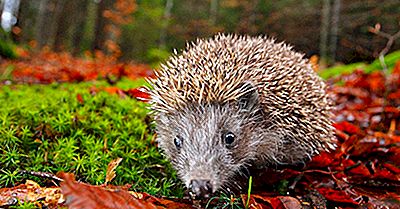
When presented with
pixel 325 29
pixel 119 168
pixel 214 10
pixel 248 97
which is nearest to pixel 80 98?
pixel 119 168

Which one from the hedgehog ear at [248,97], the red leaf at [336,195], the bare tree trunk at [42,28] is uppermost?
the hedgehog ear at [248,97]

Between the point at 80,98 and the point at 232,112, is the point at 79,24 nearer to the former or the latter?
the point at 80,98

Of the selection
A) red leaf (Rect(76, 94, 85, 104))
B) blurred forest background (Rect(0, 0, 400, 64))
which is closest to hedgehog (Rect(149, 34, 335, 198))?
red leaf (Rect(76, 94, 85, 104))

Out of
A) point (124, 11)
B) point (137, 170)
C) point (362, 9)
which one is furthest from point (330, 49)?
point (137, 170)

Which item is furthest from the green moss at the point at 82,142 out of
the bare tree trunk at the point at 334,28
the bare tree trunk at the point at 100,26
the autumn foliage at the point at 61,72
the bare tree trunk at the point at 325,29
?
the bare tree trunk at the point at 100,26

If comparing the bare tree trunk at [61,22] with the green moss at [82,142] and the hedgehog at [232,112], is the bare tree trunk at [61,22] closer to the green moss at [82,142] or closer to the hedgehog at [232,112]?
the green moss at [82,142]

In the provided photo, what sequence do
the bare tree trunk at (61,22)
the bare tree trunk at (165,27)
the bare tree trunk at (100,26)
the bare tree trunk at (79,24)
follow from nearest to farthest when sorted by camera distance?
the bare tree trunk at (100,26) < the bare tree trunk at (61,22) < the bare tree trunk at (79,24) < the bare tree trunk at (165,27)

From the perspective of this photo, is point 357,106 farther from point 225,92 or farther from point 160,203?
point 160,203

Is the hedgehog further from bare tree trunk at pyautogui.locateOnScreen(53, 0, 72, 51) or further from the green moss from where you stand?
bare tree trunk at pyautogui.locateOnScreen(53, 0, 72, 51)
